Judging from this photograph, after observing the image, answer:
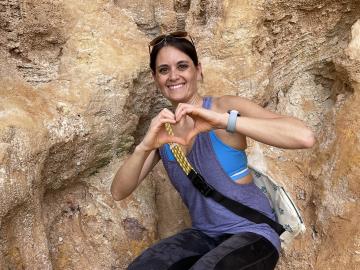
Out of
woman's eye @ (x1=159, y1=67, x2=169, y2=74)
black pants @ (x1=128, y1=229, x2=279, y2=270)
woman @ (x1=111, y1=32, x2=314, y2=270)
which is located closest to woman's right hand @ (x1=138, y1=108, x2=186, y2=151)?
woman @ (x1=111, y1=32, x2=314, y2=270)

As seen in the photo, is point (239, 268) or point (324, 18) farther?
point (324, 18)

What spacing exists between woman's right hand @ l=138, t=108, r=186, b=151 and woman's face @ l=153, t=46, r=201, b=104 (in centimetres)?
24

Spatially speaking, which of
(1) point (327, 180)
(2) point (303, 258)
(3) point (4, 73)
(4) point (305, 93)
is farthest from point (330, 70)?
(3) point (4, 73)

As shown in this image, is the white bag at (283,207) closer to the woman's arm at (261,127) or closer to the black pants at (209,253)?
the black pants at (209,253)

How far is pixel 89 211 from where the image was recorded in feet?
8.49

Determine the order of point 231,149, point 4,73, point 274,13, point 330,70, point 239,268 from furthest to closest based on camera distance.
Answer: point 330,70 < point 274,13 < point 4,73 < point 231,149 < point 239,268

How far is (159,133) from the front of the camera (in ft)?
6.36

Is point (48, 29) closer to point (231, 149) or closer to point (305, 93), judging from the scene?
point (231, 149)

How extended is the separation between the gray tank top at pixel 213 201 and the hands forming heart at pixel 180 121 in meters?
0.18

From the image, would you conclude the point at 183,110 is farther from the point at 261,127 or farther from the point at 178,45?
the point at 178,45

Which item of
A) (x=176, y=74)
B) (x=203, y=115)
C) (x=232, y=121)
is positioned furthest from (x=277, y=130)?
(x=176, y=74)

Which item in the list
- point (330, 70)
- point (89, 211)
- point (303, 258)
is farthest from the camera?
point (330, 70)

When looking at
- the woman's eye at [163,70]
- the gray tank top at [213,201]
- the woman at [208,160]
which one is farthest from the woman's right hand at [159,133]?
the woman's eye at [163,70]

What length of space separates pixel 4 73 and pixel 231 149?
117 centimetres
